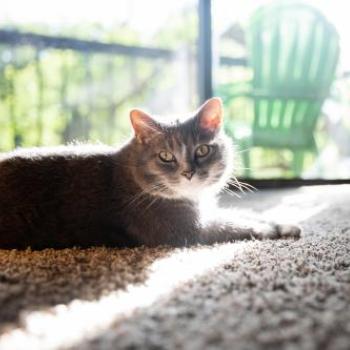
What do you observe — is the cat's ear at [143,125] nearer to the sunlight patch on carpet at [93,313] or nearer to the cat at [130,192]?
the cat at [130,192]

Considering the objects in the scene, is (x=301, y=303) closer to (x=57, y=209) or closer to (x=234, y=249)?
(x=234, y=249)

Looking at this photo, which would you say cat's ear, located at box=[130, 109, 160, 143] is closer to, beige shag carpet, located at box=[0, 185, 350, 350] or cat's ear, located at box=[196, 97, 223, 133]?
cat's ear, located at box=[196, 97, 223, 133]

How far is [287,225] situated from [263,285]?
573mm

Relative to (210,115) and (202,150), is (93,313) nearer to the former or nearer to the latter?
(202,150)

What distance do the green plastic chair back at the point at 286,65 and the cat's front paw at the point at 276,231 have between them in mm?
1611

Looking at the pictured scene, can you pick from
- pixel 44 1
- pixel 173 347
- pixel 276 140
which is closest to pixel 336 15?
pixel 276 140

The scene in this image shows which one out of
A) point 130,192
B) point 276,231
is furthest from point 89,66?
point 276,231

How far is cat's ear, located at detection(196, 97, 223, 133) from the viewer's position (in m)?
1.47

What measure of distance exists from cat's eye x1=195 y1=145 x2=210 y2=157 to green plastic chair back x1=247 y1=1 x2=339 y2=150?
158cm

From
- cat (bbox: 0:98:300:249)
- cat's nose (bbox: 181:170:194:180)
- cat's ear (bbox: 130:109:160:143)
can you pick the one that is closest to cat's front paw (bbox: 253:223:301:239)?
cat (bbox: 0:98:300:249)

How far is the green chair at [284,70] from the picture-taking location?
2.90m

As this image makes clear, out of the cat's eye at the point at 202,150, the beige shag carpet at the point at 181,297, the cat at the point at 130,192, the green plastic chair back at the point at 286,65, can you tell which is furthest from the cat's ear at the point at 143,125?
the green plastic chair back at the point at 286,65

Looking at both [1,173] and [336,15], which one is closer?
[1,173]

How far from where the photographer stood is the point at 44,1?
288cm
